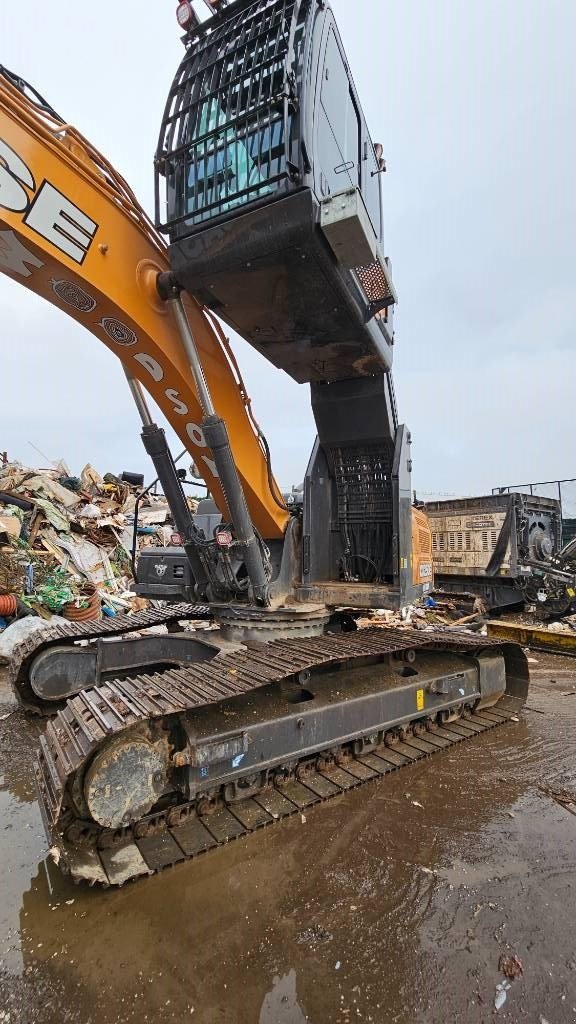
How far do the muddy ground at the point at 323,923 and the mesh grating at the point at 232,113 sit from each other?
392 centimetres

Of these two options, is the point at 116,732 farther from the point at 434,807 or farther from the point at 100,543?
the point at 100,543

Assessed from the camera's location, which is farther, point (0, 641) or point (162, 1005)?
point (0, 641)

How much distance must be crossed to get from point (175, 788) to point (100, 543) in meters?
9.86

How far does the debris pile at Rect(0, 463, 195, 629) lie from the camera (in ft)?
28.5

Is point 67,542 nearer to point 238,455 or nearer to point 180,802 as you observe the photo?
point 238,455

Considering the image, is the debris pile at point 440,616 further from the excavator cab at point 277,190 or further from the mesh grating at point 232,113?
the mesh grating at point 232,113

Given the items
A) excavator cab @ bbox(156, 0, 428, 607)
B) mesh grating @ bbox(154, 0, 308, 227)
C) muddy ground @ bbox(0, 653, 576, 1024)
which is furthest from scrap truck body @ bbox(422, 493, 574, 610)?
mesh grating @ bbox(154, 0, 308, 227)

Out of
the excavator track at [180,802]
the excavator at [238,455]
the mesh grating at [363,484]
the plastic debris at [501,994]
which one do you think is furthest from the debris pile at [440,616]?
the plastic debris at [501,994]

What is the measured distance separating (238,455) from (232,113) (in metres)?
2.24

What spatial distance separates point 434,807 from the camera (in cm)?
353

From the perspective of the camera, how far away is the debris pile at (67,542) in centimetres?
869

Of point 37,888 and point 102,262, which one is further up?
point 102,262

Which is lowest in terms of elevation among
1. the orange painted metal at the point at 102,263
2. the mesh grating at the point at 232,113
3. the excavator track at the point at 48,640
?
the excavator track at the point at 48,640

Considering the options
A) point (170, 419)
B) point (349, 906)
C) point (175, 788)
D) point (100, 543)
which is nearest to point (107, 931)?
point (175, 788)
